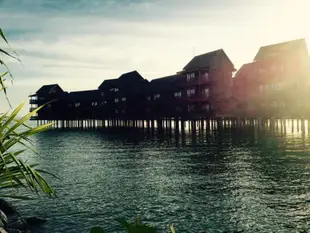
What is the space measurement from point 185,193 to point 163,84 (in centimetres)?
5462

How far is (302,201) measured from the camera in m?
17.1

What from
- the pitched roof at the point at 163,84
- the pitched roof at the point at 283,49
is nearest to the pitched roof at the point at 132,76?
the pitched roof at the point at 163,84

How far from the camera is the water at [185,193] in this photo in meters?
14.6

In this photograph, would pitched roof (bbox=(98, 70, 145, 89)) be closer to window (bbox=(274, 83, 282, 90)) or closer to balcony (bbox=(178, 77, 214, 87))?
balcony (bbox=(178, 77, 214, 87))

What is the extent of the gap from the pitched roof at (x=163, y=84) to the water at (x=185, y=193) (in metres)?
36.8

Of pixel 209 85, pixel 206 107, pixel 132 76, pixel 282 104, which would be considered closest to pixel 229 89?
pixel 209 85

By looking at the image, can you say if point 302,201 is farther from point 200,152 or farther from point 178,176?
point 200,152

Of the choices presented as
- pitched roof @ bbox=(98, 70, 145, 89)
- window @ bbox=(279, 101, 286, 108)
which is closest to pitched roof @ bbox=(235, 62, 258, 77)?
window @ bbox=(279, 101, 286, 108)

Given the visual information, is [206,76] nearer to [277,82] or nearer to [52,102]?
[277,82]

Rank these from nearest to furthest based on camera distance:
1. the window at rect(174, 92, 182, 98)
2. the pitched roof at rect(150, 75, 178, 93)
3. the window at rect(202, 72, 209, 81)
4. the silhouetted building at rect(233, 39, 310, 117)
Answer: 1. the silhouetted building at rect(233, 39, 310, 117)
2. the window at rect(202, 72, 209, 81)
3. the window at rect(174, 92, 182, 98)
4. the pitched roof at rect(150, 75, 178, 93)

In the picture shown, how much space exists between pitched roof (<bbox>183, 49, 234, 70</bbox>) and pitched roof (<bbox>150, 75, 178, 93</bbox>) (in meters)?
5.03

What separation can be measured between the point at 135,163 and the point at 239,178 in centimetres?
1066

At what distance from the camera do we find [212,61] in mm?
62781

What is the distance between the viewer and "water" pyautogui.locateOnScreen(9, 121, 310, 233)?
14570 millimetres
